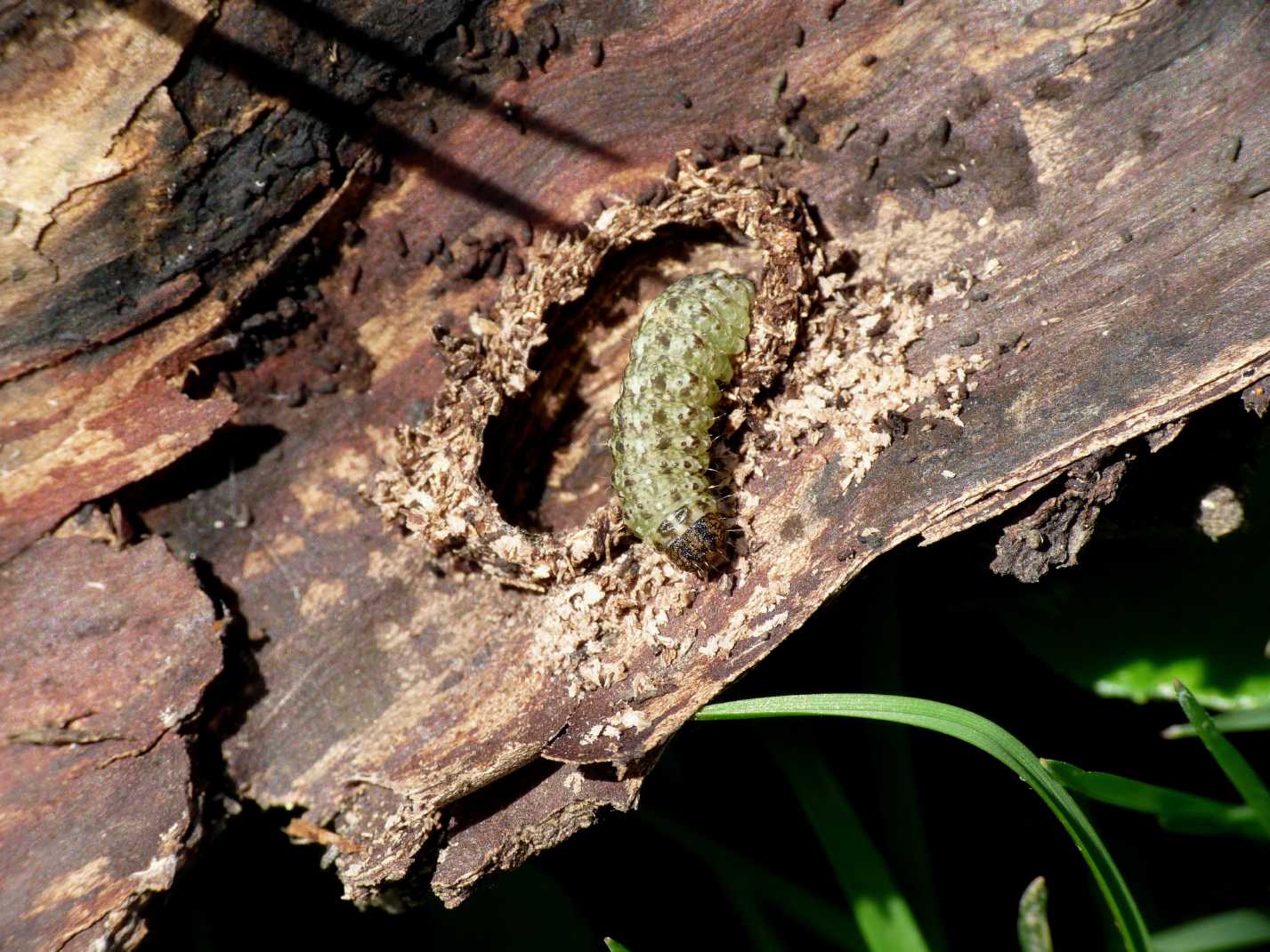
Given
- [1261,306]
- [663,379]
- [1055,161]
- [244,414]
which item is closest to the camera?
[1261,306]

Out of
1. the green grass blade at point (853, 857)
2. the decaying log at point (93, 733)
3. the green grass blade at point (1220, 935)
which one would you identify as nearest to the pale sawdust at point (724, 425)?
the green grass blade at point (853, 857)

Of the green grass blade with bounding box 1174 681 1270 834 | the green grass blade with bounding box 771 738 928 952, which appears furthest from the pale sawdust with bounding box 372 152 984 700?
the green grass blade with bounding box 1174 681 1270 834

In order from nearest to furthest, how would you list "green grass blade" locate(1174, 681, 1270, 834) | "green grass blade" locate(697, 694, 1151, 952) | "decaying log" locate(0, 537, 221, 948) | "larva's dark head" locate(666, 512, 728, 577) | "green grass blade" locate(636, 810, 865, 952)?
"green grass blade" locate(1174, 681, 1270, 834) → "green grass blade" locate(697, 694, 1151, 952) → "larva's dark head" locate(666, 512, 728, 577) → "decaying log" locate(0, 537, 221, 948) → "green grass blade" locate(636, 810, 865, 952)

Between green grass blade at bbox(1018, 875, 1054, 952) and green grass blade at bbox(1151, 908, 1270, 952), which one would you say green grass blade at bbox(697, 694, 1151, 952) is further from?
green grass blade at bbox(1151, 908, 1270, 952)

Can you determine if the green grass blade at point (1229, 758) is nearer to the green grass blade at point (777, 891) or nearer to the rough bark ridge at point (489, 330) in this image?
the rough bark ridge at point (489, 330)

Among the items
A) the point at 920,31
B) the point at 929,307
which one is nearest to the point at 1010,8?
the point at 920,31

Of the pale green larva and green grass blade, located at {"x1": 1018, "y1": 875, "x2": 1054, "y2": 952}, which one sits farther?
the pale green larva

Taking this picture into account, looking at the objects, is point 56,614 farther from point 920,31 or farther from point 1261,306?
point 1261,306

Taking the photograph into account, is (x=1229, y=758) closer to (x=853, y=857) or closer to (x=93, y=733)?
(x=853, y=857)

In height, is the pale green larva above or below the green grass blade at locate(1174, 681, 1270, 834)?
above
